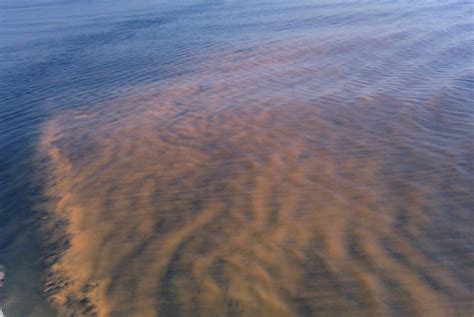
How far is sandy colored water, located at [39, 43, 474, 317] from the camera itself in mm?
3830

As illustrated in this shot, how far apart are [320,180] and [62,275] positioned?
3.45 metres

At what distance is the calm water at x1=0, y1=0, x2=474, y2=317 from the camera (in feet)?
12.8

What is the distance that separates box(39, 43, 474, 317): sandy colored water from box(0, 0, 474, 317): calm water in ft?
0.07

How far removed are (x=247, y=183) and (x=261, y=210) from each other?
65 centimetres

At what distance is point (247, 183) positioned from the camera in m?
5.54

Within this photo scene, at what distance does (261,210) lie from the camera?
500cm

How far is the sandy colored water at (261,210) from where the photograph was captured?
3830mm

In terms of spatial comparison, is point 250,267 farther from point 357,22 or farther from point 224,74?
point 357,22

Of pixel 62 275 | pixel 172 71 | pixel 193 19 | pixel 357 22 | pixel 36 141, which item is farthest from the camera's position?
pixel 193 19

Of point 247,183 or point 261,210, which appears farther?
point 247,183

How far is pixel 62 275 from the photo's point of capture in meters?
4.25

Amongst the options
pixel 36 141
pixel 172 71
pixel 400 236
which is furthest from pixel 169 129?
pixel 400 236

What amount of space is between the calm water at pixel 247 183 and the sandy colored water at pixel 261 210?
20mm

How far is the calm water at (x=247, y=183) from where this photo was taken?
391cm
